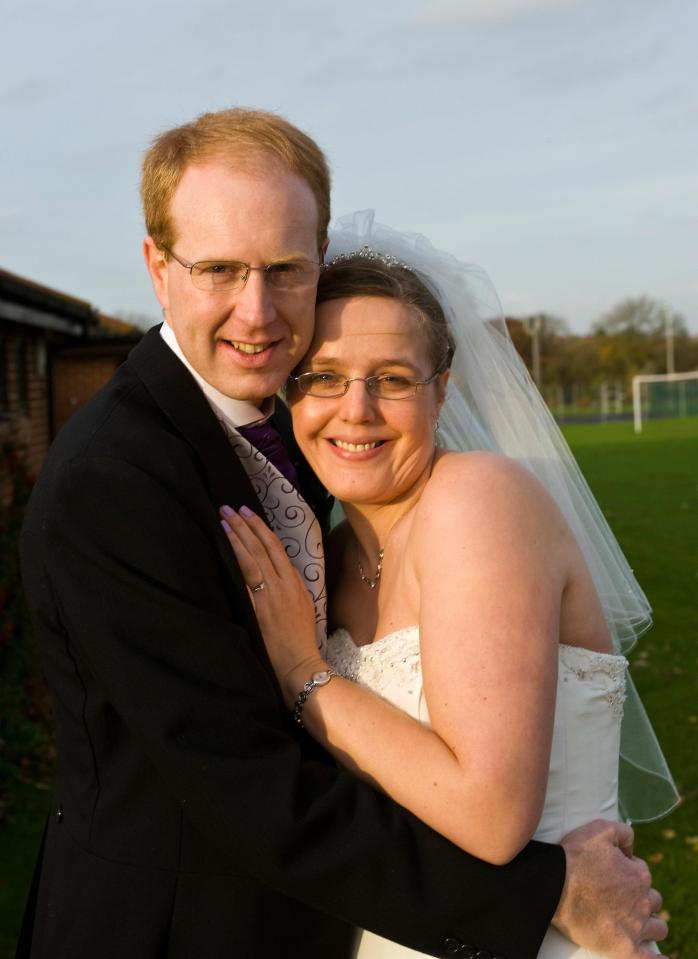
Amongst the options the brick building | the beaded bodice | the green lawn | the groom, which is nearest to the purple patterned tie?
the groom

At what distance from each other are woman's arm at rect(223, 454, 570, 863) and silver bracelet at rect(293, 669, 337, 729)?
Answer: 0.01 meters

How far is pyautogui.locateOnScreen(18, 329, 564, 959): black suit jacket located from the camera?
2.17 meters

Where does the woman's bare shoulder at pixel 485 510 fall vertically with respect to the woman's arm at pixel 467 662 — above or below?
above

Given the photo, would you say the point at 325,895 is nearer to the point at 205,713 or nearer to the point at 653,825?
the point at 205,713

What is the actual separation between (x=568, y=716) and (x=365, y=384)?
1.03 metres

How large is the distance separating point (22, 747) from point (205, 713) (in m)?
5.87

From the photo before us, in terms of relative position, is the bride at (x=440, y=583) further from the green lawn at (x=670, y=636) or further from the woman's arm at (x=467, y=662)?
the green lawn at (x=670, y=636)

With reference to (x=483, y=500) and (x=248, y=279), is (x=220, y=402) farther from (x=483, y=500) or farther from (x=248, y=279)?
(x=483, y=500)

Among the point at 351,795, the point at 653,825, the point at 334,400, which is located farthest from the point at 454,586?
the point at 653,825

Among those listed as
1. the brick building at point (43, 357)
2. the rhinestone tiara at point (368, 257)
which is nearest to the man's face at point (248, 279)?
the rhinestone tiara at point (368, 257)

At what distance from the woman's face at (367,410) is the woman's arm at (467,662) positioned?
258 millimetres

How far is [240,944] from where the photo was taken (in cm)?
237

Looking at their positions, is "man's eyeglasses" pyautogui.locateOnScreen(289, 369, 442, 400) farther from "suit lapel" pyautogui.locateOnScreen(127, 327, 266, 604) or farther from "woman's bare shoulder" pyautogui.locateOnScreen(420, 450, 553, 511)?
"suit lapel" pyautogui.locateOnScreen(127, 327, 266, 604)

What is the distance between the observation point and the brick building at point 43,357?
38.2 feet
